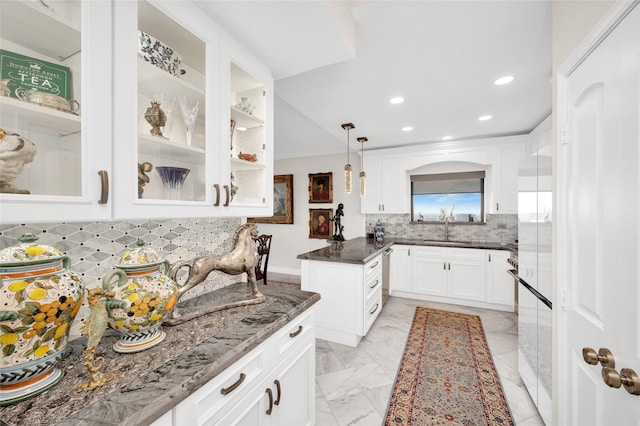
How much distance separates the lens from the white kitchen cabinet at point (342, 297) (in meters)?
2.63

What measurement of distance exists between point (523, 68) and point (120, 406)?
10.1ft

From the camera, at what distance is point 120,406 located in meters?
0.66

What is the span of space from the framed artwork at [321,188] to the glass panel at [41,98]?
4.64m

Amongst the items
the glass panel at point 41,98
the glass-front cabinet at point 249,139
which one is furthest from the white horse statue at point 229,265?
the glass panel at point 41,98

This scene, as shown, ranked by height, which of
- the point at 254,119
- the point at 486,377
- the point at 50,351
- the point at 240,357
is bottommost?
the point at 486,377

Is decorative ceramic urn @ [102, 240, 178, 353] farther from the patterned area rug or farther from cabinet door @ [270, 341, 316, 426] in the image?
the patterned area rug

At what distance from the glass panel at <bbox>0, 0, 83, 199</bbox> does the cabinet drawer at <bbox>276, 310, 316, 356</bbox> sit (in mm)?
1000

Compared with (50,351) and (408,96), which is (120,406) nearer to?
(50,351)

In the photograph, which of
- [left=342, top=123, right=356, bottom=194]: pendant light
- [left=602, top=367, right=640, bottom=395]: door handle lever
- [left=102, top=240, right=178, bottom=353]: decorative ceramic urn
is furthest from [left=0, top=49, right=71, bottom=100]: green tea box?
[left=342, top=123, right=356, bottom=194]: pendant light

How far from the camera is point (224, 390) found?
0.90 meters

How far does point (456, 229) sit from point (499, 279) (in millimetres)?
1029

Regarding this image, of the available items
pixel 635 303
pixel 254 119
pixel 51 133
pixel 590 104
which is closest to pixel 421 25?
pixel 590 104

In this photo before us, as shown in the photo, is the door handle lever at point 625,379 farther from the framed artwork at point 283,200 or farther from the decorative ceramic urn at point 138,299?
the framed artwork at point 283,200

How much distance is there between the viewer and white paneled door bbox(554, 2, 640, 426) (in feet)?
2.66
